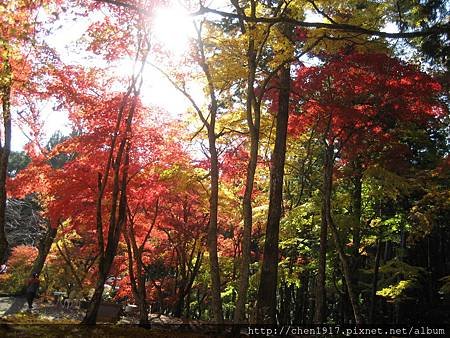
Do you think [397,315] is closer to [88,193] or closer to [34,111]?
[88,193]

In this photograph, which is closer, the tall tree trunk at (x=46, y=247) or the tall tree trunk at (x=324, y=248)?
the tall tree trunk at (x=324, y=248)

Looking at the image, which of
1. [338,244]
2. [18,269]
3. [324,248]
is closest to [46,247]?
[18,269]

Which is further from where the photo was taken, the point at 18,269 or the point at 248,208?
the point at 18,269

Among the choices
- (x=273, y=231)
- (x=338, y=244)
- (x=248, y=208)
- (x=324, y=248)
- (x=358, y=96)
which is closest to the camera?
(x=248, y=208)

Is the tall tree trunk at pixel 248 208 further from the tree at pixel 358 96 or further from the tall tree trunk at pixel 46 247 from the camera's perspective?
the tall tree trunk at pixel 46 247

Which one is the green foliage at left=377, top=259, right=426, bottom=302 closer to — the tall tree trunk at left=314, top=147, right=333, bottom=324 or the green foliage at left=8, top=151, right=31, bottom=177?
the tall tree trunk at left=314, top=147, right=333, bottom=324

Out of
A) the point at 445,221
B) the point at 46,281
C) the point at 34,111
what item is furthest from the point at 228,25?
the point at 46,281

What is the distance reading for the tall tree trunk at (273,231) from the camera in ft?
29.5

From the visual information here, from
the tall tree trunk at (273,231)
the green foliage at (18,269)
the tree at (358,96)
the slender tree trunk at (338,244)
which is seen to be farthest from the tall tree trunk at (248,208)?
the green foliage at (18,269)

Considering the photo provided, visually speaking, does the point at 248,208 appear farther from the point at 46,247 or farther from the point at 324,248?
the point at 46,247

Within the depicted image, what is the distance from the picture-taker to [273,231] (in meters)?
9.57

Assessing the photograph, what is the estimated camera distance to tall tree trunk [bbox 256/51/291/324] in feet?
29.5

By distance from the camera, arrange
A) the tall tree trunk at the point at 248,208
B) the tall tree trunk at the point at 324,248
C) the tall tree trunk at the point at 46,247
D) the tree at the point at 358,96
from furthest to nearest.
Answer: the tall tree trunk at the point at 46,247 → the tall tree trunk at the point at 324,248 → the tree at the point at 358,96 → the tall tree trunk at the point at 248,208

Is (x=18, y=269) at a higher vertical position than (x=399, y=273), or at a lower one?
lower
